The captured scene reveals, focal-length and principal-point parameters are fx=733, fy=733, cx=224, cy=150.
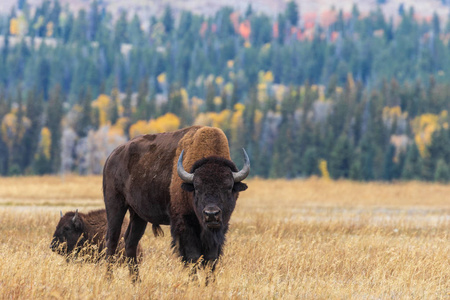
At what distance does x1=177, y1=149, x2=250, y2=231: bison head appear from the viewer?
9.10m

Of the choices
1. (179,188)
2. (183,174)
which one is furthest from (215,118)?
(183,174)

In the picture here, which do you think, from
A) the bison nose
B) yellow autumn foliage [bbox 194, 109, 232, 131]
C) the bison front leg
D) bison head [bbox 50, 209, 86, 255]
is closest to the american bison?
bison head [bbox 50, 209, 86, 255]

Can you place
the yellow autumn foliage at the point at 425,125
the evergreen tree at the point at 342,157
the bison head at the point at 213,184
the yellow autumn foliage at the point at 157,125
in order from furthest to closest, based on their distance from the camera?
the yellow autumn foliage at the point at 157,125 < the yellow autumn foliage at the point at 425,125 < the evergreen tree at the point at 342,157 < the bison head at the point at 213,184

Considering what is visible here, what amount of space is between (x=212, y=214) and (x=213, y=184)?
0.58 m

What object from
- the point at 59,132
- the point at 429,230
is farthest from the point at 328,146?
the point at 429,230

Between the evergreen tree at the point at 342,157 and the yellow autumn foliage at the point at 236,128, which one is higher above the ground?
the evergreen tree at the point at 342,157

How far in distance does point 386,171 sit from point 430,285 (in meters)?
112

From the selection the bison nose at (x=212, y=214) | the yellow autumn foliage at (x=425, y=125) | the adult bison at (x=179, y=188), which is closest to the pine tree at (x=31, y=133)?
the yellow autumn foliage at (x=425, y=125)

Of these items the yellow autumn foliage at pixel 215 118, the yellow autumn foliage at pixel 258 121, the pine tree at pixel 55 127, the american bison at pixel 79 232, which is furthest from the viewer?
the yellow autumn foliage at pixel 215 118

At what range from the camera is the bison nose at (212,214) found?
28.7 feet

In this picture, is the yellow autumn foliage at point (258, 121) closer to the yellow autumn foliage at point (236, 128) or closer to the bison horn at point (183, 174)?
the yellow autumn foliage at point (236, 128)

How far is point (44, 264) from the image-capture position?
941 centimetres

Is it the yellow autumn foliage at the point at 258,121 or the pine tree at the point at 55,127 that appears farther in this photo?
the yellow autumn foliage at the point at 258,121

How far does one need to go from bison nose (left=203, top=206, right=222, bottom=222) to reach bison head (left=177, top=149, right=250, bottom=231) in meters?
0.08
